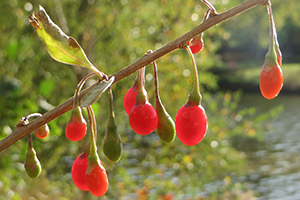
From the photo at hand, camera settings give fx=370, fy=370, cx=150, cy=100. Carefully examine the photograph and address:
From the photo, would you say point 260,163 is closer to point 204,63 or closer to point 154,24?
point 204,63

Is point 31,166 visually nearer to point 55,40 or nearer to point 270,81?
point 55,40

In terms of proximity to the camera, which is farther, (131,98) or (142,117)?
(131,98)

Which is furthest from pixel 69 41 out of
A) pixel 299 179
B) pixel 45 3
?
pixel 299 179

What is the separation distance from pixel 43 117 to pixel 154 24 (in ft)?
17.6

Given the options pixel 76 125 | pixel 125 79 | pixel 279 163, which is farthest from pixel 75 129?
pixel 279 163

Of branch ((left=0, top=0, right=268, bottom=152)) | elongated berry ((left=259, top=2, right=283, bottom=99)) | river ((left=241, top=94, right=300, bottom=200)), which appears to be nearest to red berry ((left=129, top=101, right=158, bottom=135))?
branch ((left=0, top=0, right=268, bottom=152))

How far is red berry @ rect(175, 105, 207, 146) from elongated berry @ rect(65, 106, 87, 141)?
0.21 metres

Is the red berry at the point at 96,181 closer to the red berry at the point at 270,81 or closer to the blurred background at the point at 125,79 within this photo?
the red berry at the point at 270,81

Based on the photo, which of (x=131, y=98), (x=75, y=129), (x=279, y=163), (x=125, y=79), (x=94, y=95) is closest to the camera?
(x=94, y=95)

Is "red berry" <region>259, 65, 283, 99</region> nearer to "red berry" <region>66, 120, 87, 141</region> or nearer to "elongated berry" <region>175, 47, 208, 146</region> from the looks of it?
"elongated berry" <region>175, 47, 208, 146</region>

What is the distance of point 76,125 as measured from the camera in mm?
833

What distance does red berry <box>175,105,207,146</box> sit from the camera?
0.80 metres

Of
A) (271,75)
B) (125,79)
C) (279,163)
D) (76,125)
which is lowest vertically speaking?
(76,125)

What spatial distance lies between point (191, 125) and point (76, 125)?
257 mm
